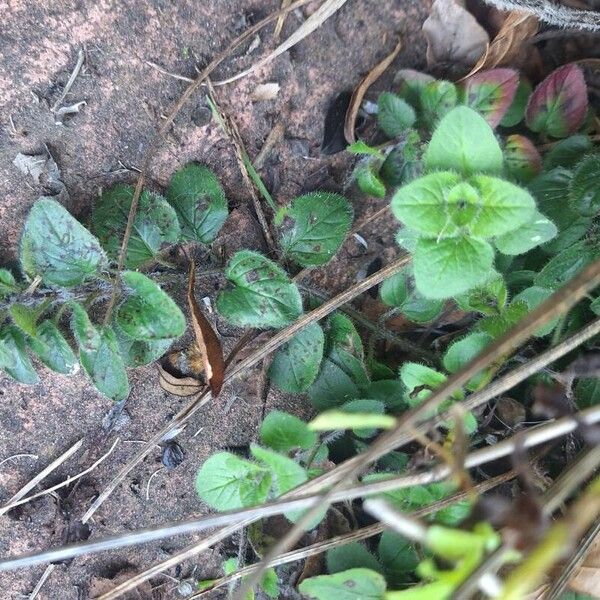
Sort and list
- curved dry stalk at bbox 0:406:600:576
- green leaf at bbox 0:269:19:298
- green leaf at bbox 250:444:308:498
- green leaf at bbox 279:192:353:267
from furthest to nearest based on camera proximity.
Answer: green leaf at bbox 279:192:353:267 < green leaf at bbox 0:269:19:298 < green leaf at bbox 250:444:308:498 < curved dry stalk at bbox 0:406:600:576

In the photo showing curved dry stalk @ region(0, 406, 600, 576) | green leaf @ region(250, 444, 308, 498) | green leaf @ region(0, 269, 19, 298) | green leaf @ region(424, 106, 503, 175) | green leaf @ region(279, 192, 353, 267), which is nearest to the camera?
curved dry stalk @ region(0, 406, 600, 576)

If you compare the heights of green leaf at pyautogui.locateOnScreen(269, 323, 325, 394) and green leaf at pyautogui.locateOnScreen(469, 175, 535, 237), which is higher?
green leaf at pyautogui.locateOnScreen(469, 175, 535, 237)

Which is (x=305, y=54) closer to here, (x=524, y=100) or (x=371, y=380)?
(x=524, y=100)

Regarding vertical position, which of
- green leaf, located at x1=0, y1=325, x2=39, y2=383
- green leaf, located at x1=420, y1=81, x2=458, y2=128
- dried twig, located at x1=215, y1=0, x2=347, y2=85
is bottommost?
green leaf, located at x1=420, y1=81, x2=458, y2=128

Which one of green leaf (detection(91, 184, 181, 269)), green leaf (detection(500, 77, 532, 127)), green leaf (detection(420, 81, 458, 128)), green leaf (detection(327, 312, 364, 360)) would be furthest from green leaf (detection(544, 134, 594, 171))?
green leaf (detection(91, 184, 181, 269))

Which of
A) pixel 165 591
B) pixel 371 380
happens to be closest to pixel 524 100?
pixel 371 380

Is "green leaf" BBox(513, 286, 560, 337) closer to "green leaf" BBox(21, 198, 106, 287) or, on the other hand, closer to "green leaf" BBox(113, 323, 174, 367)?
"green leaf" BBox(113, 323, 174, 367)

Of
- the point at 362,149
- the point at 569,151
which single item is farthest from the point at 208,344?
the point at 569,151

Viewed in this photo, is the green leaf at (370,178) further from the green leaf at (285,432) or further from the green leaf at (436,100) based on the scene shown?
the green leaf at (285,432)
